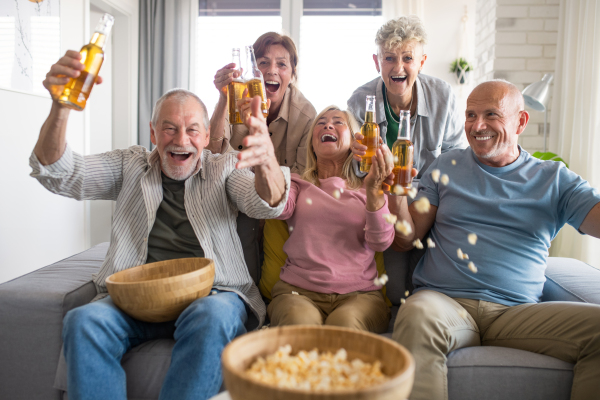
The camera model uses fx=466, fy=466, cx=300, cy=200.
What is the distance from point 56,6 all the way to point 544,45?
380 cm

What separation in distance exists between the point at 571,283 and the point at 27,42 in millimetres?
3358

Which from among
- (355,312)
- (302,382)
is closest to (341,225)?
(355,312)

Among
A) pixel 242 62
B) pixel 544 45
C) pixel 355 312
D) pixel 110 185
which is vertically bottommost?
pixel 355 312

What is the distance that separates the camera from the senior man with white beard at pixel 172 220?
1.41 m

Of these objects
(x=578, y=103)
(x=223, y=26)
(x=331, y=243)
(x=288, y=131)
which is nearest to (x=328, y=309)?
(x=331, y=243)

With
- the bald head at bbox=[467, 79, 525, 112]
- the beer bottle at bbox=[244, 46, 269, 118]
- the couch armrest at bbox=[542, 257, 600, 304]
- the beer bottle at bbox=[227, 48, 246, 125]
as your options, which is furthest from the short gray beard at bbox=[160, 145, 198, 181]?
the couch armrest at bbox=[542, 257, 600, 304]

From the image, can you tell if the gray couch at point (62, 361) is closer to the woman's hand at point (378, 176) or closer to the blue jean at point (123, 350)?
the blue jean at point (123, 350)

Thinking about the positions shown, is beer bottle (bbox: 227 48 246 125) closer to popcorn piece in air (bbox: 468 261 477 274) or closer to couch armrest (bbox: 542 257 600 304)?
popcorn piece in air (bbox: 468 261 477 274)

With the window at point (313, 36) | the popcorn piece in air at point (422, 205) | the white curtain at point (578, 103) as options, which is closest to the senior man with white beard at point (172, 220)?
the popcorn piece in air at point (422, 205)

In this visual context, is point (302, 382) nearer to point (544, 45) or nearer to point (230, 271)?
point (230, 271)

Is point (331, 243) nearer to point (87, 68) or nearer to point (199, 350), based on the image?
point (199, 350)

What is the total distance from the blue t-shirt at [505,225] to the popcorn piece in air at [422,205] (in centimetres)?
7

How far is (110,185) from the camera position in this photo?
6.06ft

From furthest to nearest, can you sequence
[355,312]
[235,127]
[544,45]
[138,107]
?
[138,107] < [544,45] < [235,127] < [355,312]
